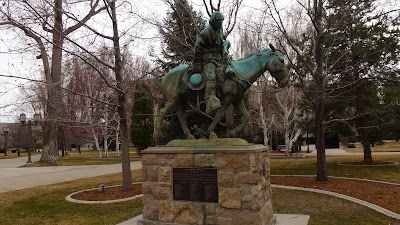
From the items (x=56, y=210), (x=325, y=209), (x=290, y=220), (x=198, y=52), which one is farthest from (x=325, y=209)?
(x=56, y=210)

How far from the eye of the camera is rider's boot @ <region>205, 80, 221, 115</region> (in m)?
5.57

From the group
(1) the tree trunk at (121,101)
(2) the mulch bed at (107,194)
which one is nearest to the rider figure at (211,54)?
(1) the tree trunk at (121,101)

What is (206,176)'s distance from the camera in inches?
215

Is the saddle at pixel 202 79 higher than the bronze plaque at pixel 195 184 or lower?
higher

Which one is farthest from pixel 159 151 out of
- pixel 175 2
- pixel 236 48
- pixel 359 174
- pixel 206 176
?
pixel 236 48

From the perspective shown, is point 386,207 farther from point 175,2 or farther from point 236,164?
point 175,2

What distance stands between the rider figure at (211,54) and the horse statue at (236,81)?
18 centimetres

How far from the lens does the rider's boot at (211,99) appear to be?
18.3 ft

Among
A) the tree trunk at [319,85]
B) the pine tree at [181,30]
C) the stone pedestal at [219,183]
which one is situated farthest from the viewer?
the pine tree at [181,30]

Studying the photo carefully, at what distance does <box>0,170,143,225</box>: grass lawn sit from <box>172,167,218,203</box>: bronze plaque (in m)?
2.37

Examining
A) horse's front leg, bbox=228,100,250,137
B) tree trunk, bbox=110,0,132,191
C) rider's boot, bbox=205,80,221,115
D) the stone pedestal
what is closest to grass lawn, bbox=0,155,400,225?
tree trunk, bbox=110,0,132,191

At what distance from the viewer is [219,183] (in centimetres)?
536

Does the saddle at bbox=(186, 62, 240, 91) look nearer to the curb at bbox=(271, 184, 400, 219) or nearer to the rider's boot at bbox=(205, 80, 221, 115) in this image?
the rider's boot at bbox=(205, 80, 221, 115)

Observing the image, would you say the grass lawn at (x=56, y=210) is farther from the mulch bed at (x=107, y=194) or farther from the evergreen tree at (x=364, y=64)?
the evergreen tree at (x=364, y=64)
